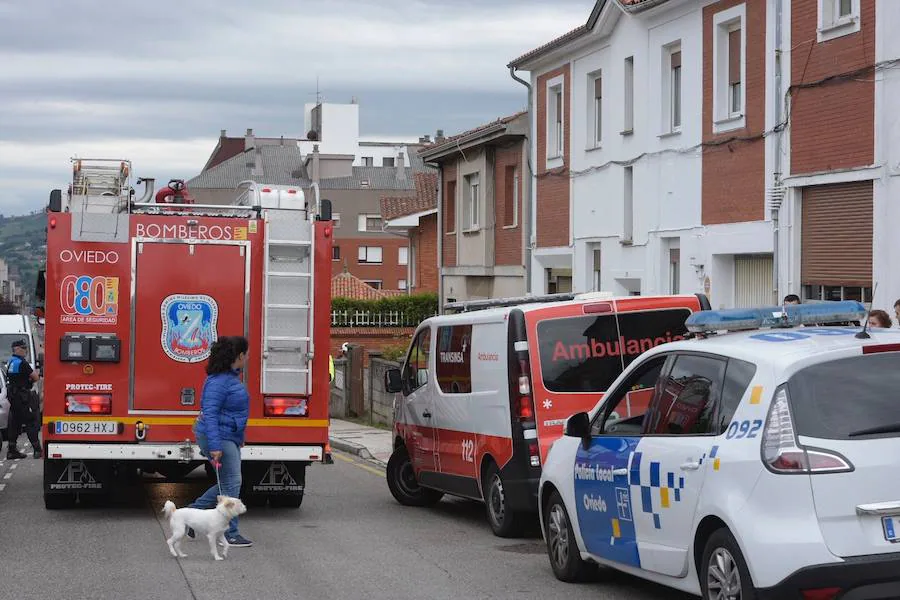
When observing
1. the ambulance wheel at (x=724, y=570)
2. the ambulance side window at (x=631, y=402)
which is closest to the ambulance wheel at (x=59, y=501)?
the ambulance side window at (x=631, y=402)

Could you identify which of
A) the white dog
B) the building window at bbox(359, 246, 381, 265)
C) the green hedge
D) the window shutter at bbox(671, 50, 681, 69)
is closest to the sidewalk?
the window shutter at bbox(671, 50, 681, 69)

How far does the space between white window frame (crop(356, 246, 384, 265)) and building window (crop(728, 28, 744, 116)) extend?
75.0 m

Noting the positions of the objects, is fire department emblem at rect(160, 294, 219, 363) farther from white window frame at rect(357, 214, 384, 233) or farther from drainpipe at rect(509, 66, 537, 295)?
white window frame at rect(357, 214, 384, 233)

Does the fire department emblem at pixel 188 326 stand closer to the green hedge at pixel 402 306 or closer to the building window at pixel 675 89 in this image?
the building window at pixel 675 89

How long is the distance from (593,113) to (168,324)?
15.7m

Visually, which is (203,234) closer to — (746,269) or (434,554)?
(434,554)

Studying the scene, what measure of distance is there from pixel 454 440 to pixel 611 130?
44.8ft

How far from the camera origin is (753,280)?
21156 millimetres

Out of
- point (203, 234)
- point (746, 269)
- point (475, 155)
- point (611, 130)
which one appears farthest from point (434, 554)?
point (475, 155)

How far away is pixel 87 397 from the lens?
518 inches

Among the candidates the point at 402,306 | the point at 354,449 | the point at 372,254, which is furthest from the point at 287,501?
the point at 372,254

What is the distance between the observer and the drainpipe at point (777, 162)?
1944cm

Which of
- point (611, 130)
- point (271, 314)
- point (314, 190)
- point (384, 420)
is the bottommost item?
point (384, 420)

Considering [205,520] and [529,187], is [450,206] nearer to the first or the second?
[529,187]
